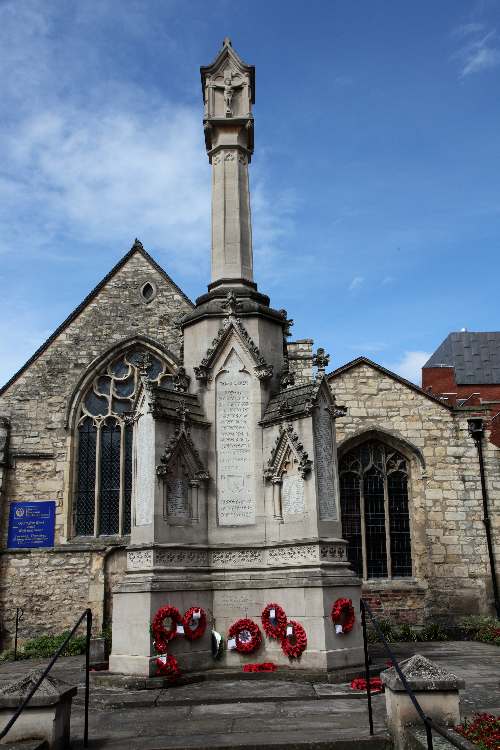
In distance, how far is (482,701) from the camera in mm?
7598

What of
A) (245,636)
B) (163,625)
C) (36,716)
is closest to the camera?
(36,716)

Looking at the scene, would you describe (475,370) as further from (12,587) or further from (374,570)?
(12,587)

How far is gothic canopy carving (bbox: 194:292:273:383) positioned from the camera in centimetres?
1081

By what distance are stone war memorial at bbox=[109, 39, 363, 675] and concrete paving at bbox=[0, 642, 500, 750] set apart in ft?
2.41

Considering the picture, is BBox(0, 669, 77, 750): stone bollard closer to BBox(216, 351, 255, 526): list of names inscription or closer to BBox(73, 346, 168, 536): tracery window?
BBox(216, 351, 255, 526): list of names inscription

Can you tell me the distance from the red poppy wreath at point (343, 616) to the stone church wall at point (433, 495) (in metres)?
8.08

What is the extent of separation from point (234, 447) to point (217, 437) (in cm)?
29

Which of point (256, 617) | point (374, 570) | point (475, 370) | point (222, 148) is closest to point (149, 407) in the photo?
point (256, 617)

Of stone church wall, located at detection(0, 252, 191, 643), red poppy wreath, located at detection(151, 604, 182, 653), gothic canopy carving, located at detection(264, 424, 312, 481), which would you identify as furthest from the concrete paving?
stone church wall, located at detection(0, 252, 191, 643)

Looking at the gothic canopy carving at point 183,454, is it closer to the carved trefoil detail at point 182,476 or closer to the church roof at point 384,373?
the carved trefoil detail at point 182,476

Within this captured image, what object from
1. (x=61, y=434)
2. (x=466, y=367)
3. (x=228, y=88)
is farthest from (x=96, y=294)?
(x=466, y=367)

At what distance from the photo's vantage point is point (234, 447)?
10648 mm

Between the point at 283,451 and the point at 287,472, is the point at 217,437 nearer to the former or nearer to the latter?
the point at 283,451

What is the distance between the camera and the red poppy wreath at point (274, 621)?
941 centimetres
